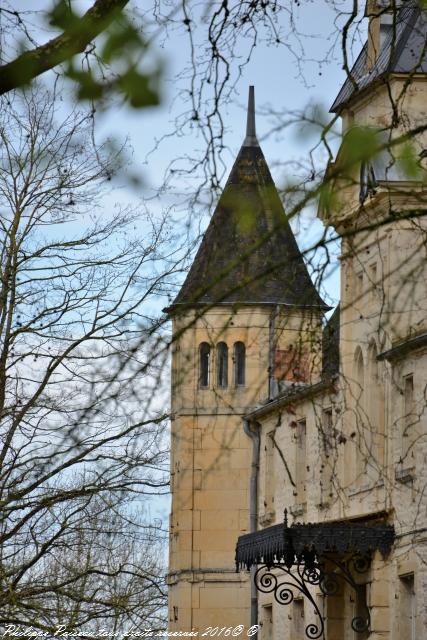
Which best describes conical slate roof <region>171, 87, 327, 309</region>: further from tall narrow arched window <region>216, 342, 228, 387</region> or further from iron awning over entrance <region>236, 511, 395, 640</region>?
tall narrow arched window <region>216, 342, 228, 387</region>

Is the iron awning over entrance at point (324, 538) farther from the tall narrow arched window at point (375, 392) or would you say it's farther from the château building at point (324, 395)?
the tall narrow arched window at point (375, 392)

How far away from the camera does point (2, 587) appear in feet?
69.3

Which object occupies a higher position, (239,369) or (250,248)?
(239,369)

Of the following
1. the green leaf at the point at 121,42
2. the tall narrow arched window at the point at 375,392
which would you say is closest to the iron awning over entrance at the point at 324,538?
the tall narrow arched window at the point at 375,392

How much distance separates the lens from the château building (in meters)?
7.79

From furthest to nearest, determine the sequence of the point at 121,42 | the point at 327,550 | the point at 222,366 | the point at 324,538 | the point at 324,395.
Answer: the point at 222,366, the point at 327,550, the point at 324,538, the point at 324,395, the point at 121,42

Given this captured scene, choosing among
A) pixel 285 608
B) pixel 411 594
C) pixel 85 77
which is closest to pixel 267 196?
pixel 85 77

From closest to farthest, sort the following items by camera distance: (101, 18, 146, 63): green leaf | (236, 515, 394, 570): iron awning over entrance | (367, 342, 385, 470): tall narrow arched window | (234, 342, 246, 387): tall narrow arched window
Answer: (101, 18, 146, 63): green leaf
(236, 515, 394, 570): iron awning over entrance
(367, 342, 385, 470): tall narrow arched window
(234, 342, 246, 387): tall narrow arched window

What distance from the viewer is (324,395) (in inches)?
677

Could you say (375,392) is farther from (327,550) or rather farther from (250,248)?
(250,248)

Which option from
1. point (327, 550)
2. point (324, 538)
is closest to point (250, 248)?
point (324, 538)

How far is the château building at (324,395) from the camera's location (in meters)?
7.79

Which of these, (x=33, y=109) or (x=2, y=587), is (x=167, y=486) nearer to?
(x=2, y=587)

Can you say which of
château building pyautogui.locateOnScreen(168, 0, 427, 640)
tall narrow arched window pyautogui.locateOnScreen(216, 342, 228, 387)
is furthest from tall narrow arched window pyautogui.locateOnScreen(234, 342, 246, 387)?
tall narrow arched window pyautogui.locateOnScreen(216, 342, 228, 387)
